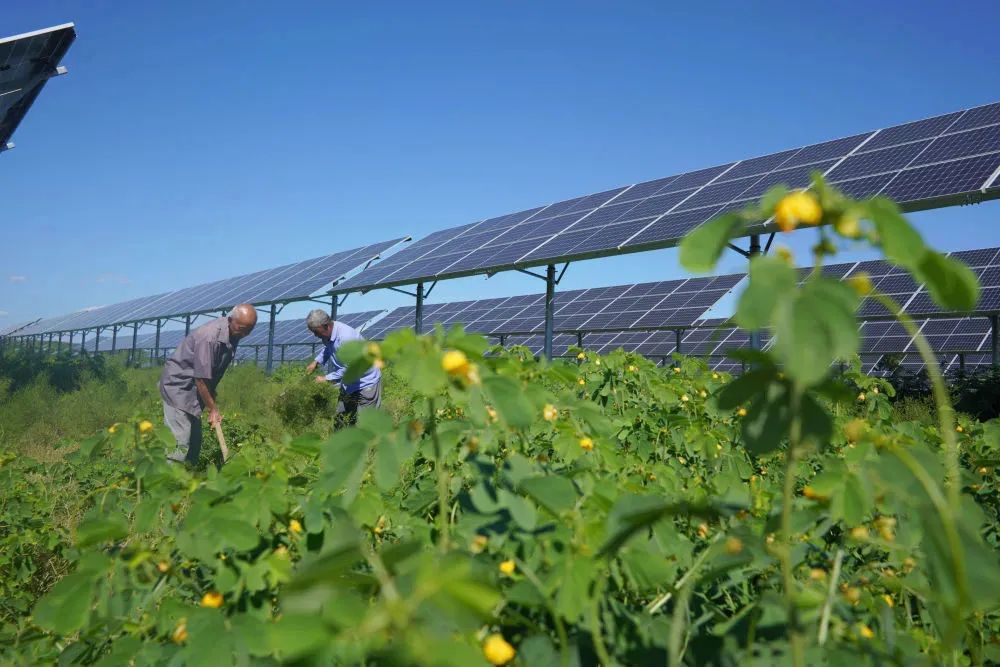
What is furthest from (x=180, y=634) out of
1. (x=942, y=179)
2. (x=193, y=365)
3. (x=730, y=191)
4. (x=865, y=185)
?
(x=730, y=191)

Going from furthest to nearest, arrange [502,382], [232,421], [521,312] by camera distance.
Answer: [521,312] → [232,421] → [502,382]

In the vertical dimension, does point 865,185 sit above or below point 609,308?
above

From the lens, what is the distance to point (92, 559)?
1280mm

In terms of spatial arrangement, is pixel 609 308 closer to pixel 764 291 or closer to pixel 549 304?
pixel 549 304

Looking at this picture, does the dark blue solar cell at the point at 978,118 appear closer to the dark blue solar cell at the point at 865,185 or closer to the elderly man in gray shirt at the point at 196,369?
the dark blue solar cell at the point at 865,185

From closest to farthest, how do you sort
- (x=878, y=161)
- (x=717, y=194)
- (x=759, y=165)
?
(x=878, y=161), (x=717, y=194), (x=759, y=165)

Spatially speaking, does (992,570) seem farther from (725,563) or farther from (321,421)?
(321,421)

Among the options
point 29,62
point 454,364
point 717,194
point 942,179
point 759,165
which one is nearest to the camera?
point 454,364

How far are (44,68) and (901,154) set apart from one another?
11.0 metres

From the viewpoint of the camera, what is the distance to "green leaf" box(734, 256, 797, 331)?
723 millimetres

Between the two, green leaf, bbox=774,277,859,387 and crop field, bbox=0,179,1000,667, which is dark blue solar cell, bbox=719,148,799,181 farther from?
green leaf, bbox=774,277,859,387

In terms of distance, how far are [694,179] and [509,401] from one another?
36.9ft

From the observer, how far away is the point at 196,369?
546cm

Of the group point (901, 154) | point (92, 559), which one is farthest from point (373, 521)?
point (901, 154)
